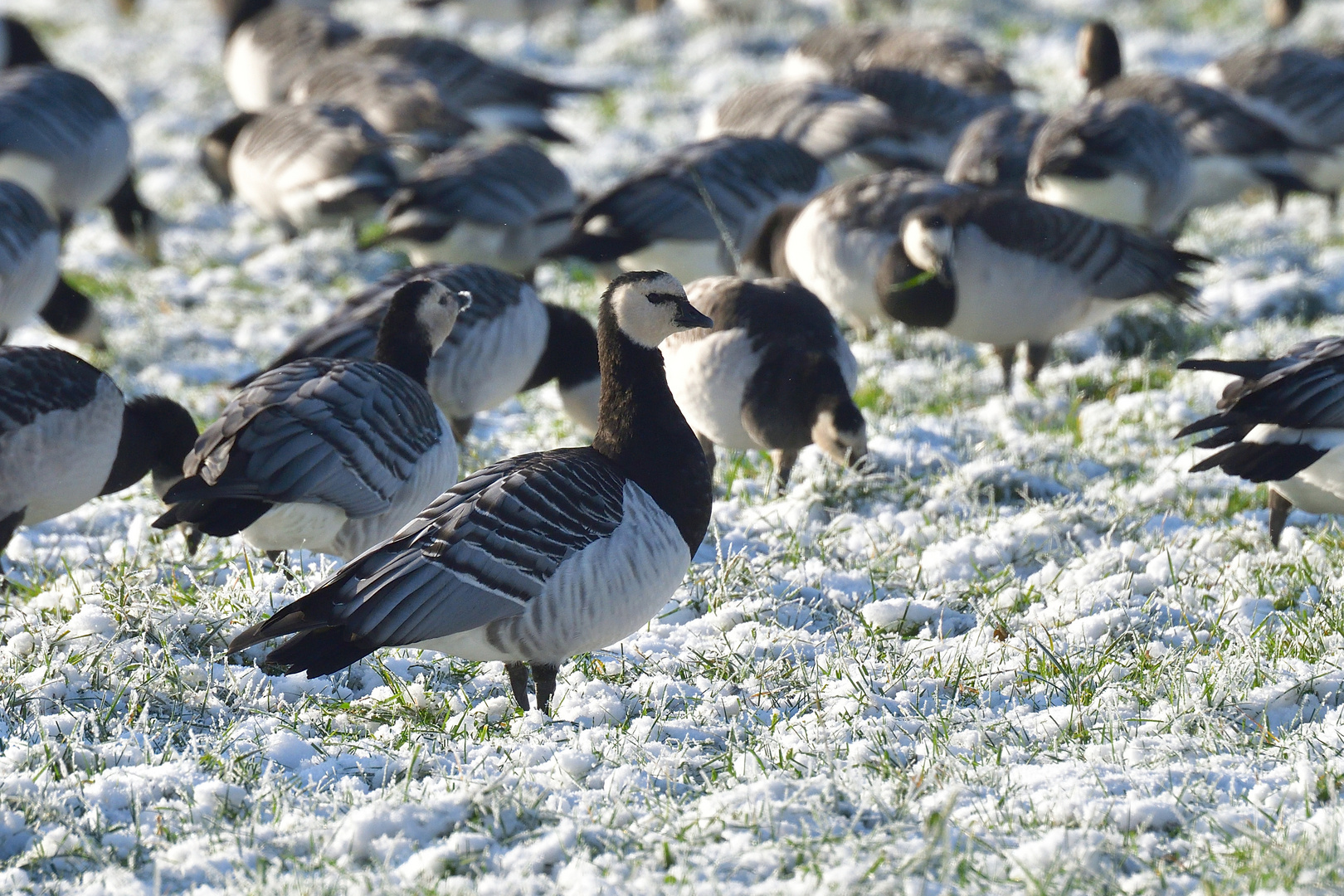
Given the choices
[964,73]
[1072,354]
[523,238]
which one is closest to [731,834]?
[1072,354]

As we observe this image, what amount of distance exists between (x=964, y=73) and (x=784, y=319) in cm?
678

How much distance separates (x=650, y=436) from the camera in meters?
4.40

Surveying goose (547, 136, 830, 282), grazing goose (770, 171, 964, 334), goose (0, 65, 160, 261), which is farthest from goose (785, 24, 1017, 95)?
goose (0, 65, 160, 261)

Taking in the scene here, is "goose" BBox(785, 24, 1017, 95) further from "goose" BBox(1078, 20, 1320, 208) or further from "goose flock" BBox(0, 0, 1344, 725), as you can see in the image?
"goose" BBox(1078, 20, 1320, 208)

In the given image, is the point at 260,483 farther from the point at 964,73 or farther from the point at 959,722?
the point at 964,73

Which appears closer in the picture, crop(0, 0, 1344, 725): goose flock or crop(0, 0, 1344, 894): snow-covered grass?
crop(0, 0, 1344, 894): snow-covered grass

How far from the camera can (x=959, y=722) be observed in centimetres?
403

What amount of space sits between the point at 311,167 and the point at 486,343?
3.45m

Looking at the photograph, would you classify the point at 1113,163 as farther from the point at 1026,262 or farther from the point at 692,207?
the point at 692,207

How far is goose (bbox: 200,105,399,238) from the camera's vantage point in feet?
29.7

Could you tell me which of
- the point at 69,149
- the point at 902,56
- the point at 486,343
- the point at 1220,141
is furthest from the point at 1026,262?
the point at 69,149

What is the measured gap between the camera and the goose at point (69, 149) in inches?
371

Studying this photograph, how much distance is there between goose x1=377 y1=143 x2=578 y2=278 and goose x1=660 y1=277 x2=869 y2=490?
8.32ft

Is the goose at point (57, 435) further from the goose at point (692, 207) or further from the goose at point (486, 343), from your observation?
the goose at point (692, 207)
